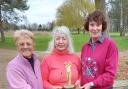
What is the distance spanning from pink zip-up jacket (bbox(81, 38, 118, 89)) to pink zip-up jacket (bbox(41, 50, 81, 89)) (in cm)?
11

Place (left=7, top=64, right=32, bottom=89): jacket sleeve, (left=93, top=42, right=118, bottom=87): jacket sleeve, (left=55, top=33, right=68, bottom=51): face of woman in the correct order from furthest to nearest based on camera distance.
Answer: (left=55, top=33, right=68, bottom=51): face of woman → (left=93, top=42, right=118, bottom=87): jacket sleeve → (left=7, top=64, right=32, bottom=89): jacket sleeve

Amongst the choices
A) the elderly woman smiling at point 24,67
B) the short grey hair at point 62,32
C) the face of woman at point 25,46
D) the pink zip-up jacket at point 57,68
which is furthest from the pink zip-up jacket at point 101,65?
the face of woman at point 25,46

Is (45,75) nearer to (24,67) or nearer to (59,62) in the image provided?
(59,62)

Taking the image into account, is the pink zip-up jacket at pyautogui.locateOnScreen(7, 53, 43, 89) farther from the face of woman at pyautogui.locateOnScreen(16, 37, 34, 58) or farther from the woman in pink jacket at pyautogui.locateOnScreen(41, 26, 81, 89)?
the woman in pink jacket at pyautogui.locateOnScreen(41, 26, 81, 89)

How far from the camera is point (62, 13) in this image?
79625mm

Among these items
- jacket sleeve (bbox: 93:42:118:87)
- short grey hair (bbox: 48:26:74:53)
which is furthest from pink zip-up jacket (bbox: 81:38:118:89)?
short grey hair (bbox: 48:26:74:53)

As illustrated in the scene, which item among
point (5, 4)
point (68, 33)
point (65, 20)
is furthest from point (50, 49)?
point (65, 20)

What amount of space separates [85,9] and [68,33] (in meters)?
75.6

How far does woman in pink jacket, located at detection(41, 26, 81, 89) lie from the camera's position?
4094 mm

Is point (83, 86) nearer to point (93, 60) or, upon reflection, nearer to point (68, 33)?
point (93, 60)

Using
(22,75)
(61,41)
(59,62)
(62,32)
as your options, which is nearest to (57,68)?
(59,62)

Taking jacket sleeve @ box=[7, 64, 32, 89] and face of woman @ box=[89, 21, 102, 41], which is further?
face of woman @ box=[89, 21, 102, 41]

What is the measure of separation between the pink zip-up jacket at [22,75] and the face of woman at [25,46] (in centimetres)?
5

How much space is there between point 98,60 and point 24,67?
810 mm
